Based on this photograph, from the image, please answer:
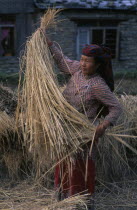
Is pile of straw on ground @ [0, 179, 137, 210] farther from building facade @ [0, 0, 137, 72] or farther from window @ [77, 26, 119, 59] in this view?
window @ [77, 26, 119, 59]

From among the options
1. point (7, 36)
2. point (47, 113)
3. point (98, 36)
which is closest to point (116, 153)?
point (47, 113)

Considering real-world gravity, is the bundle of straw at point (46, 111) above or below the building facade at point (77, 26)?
below

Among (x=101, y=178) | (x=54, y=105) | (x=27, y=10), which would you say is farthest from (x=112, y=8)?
(x=54, y=105)

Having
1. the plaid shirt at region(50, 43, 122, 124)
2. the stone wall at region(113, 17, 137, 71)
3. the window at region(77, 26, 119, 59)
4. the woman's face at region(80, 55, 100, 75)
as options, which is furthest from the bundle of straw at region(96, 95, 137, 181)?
the stone wall at region(113, 17, 137, 71)

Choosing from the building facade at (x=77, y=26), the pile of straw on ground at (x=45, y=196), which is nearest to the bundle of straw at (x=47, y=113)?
the pile of straw on ground at (x=45, y=196)

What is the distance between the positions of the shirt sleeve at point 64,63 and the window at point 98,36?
9828 mm

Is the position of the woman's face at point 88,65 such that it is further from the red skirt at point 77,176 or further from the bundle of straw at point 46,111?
the red skirt at point 77,176

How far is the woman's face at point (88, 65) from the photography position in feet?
8.90

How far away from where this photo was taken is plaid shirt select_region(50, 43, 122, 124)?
269 centimetres

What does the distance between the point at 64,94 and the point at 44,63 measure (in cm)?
28

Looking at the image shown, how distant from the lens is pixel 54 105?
2771 mm

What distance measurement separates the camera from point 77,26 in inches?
494

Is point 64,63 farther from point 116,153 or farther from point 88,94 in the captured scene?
point 116,153

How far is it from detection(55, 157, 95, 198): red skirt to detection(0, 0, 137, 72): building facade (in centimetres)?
828
